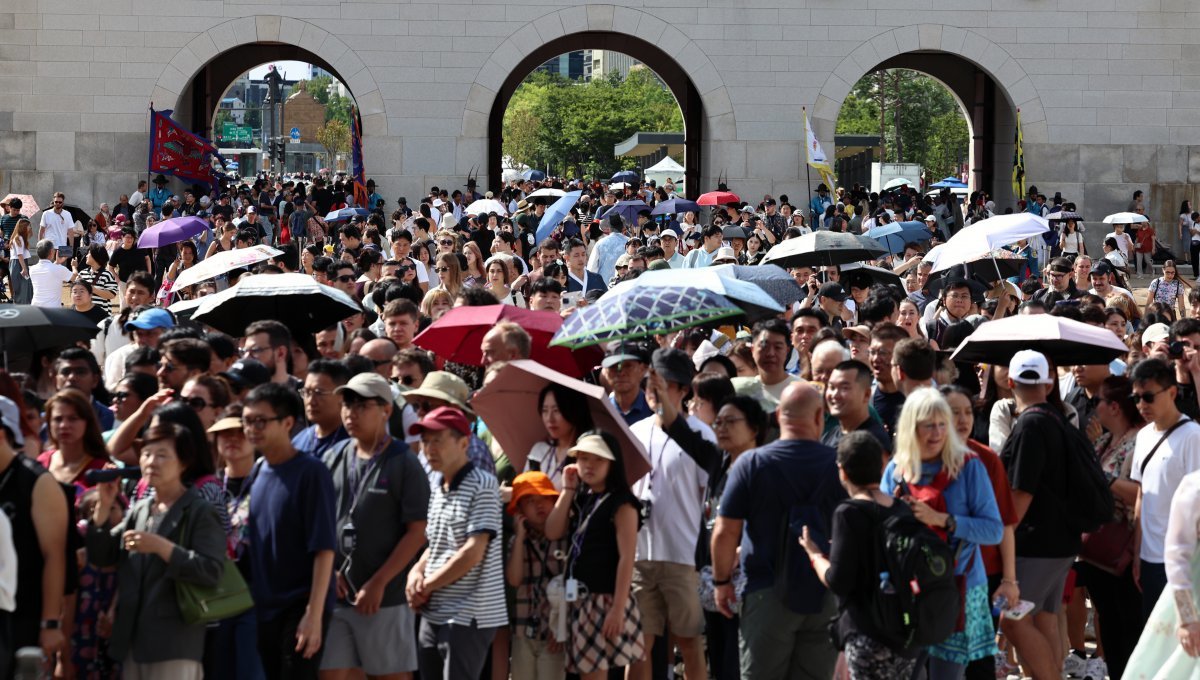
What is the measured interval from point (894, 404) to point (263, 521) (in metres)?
3.81

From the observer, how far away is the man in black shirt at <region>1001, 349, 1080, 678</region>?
793cm

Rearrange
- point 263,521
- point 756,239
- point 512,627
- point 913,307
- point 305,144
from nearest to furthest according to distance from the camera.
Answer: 1. point 263,521
2. point 512,627
3. point 913,307
4. point 756,239
5. point 305,144

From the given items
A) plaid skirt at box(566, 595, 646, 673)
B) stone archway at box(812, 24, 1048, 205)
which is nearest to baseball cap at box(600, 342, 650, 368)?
plaid skirt at box(566, 595, 646, 673)

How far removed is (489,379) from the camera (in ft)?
27.0

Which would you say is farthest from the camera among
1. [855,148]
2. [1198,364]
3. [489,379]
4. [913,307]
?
[855,148]

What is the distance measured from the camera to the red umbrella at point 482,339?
989 centimetres

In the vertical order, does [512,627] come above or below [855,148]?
below

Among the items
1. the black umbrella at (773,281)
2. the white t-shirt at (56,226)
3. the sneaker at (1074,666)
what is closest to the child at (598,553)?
the sneaker at (1074,666)

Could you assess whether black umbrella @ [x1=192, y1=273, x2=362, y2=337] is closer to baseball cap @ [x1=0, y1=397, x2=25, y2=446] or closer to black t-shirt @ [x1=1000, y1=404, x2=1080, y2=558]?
baseball cap @ [x1=0, y1=397, x2=25, y2=446]

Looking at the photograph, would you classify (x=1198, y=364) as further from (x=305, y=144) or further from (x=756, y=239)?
(x=305, y=144)

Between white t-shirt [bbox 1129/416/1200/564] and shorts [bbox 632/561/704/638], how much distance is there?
2.31 meters

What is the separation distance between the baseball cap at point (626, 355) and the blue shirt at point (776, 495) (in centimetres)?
155

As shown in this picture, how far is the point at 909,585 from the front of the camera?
6430 mm

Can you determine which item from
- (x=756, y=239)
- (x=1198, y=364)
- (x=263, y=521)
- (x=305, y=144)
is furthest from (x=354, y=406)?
(x=305, y=144)
